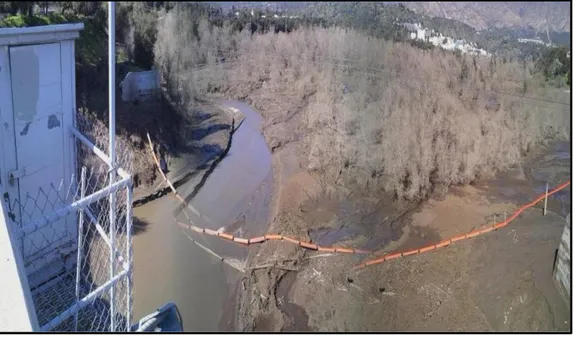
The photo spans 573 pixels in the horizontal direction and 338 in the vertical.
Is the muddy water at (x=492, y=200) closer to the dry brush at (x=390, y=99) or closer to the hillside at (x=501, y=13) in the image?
the dry brush at (x=390, y=99)

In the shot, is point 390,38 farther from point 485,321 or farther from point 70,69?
point 70,69

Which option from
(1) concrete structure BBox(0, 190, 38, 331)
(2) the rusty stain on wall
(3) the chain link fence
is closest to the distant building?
(3) the chain link fence

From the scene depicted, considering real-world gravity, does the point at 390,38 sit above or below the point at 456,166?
above

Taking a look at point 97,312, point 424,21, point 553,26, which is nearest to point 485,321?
point 97,312

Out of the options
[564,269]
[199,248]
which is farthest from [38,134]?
[564,269]

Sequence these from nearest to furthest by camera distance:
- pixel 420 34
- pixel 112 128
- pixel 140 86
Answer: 1. pixel 112 128
2. pixel 140 86
3. pixel 420 34

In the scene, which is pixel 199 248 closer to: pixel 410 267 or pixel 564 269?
pixel 410 267
